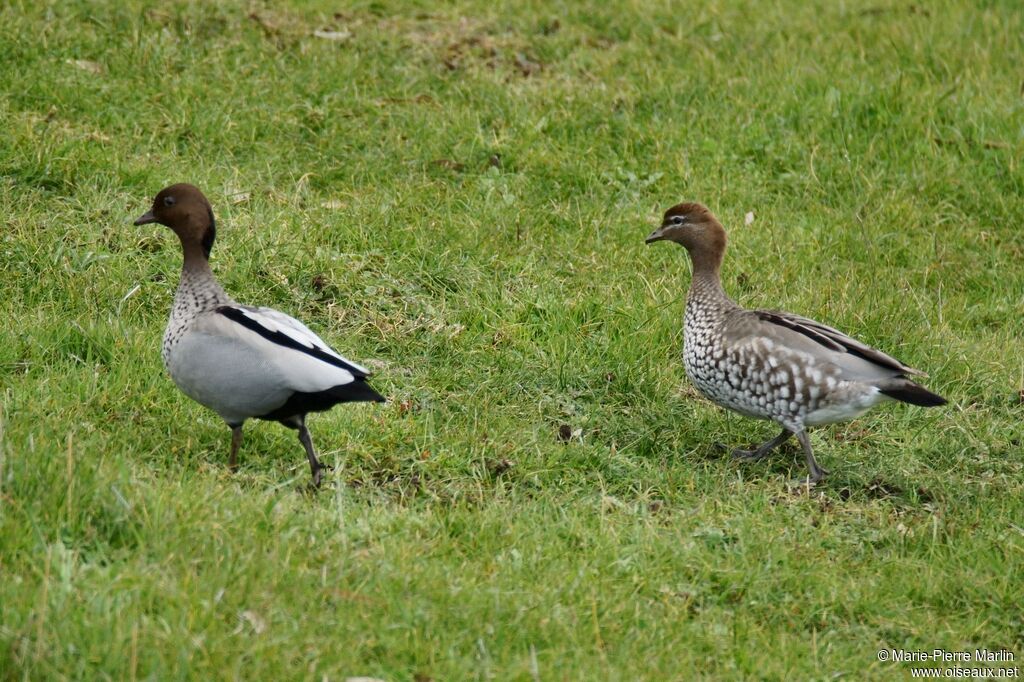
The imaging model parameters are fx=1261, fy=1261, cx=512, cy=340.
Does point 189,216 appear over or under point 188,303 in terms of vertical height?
over

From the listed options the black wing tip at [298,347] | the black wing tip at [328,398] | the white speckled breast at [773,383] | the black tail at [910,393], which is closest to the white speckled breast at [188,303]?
the black wing tip at [298,347]

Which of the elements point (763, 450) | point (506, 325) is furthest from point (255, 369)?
point (763, 450)

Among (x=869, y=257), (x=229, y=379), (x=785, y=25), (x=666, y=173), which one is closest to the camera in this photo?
(x=229, y=379)

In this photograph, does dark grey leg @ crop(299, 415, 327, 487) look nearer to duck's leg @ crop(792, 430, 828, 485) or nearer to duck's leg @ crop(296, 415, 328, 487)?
duck's leg @ crop(296, 415, 328, 487)

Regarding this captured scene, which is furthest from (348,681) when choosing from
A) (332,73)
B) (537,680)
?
(332,73)

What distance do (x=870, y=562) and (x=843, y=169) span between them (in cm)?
383

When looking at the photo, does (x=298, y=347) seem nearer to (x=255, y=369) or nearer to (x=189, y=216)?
(x=255, y=369)

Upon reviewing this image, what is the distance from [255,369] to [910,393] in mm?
2842

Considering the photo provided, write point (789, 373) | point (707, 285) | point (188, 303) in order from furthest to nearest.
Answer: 1. point (707, 285)
2. point (789, 373)
3. point (188, 303)

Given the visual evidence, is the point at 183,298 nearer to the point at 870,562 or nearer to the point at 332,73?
the point at 870,562

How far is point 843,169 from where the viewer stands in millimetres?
8281

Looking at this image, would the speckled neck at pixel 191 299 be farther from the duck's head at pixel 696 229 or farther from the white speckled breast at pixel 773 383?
the duck's head at pixel 696 229

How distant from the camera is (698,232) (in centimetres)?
654

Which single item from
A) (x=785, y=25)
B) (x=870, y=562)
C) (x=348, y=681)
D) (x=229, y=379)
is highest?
(x=785, y=25)
